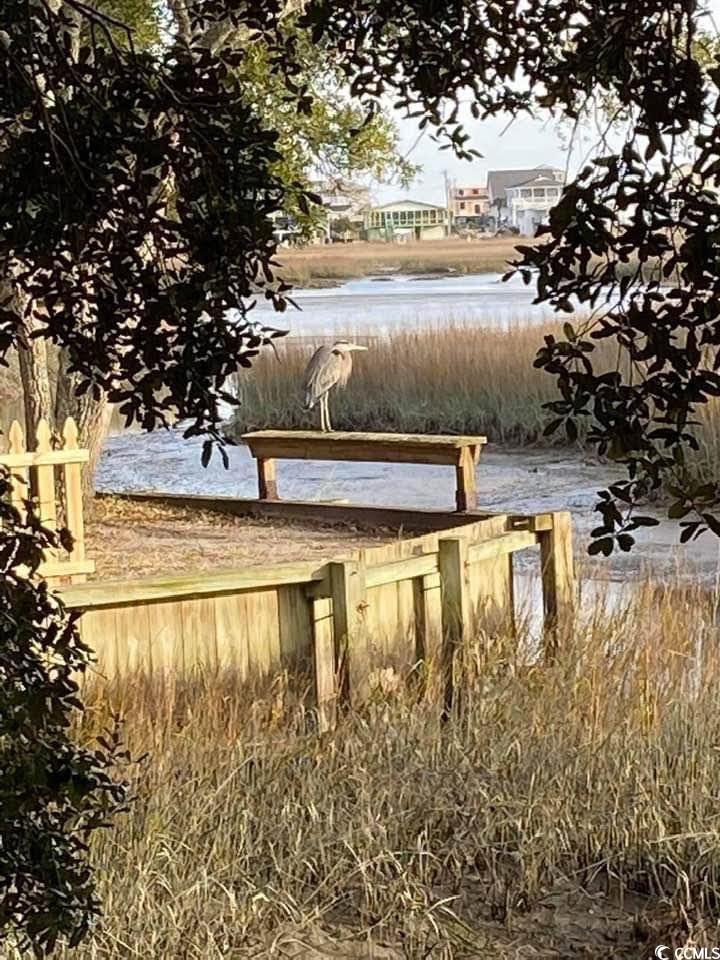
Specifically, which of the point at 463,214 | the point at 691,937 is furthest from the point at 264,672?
the point at 463,214

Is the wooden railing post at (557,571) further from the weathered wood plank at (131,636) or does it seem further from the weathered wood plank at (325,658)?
the weathered wood plank at (131,636)

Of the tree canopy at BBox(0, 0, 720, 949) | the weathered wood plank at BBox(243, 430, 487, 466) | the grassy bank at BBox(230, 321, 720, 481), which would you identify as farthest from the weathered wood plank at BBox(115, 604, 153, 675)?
the grassy bank at BBox(230, 321, 720, 481)

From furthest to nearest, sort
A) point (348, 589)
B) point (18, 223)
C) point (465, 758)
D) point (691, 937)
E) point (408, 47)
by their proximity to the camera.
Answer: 1. point (348, 589)
2. point (465, 758)
3. point (691, 937)
4. point (408, 47)
5. point (18, 223)

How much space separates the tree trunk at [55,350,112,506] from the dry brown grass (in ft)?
0.63

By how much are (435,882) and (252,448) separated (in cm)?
529

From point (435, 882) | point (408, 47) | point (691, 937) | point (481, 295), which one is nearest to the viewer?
point (408, 47)

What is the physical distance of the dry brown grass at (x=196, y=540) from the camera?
725cm

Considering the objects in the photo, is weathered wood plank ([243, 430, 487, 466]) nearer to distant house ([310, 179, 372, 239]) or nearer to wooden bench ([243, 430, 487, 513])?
wooden bench ([243, 430, 487, 513])

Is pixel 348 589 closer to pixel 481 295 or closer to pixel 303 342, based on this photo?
pixel 303 342

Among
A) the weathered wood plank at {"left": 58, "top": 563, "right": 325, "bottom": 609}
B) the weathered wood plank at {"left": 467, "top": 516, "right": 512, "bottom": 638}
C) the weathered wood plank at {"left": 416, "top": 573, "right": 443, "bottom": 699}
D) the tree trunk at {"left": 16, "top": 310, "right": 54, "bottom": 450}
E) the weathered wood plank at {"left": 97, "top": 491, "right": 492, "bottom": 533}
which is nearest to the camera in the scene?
the weathered wood plank at {"left": 58, "top": 563, "right": 325, "bottom": 609}

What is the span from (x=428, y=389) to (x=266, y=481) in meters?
7.37

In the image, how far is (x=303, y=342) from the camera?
19125mm

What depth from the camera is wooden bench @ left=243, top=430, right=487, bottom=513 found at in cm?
820

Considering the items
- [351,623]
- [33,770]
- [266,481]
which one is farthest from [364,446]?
[33,770]
